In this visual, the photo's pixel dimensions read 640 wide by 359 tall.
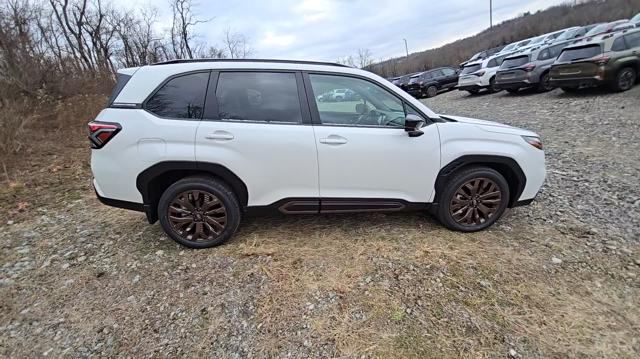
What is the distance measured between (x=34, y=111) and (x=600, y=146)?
13322 mm

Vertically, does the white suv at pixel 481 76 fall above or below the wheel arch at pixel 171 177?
above

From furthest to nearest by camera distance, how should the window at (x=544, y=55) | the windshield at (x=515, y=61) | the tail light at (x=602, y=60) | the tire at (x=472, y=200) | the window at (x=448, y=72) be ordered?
1. the window at (x=448, y=72)
2. the windshield at (x=515, y=61)
3. the window at (x=544, y=55)
4. the tail light at (x=602, y=60)
5. the tire at (x=472, y=200)

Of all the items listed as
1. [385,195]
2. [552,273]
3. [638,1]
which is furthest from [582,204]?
[638,1]

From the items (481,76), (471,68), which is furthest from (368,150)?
(471,68)

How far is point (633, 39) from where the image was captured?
9.39 m

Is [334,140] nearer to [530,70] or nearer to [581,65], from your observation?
[581,65]

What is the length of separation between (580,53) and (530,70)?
213 centimetres

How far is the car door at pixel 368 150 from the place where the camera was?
3.04 m

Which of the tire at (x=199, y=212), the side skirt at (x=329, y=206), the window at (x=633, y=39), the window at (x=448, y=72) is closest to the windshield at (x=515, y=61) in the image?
the window at (x=633, y=39)

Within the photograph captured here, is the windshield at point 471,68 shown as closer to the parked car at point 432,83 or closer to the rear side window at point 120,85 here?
the parked car at point 432,83

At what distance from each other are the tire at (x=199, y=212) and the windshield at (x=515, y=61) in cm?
1292

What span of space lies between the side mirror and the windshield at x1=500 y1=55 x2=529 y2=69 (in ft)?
38.5

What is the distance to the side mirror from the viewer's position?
9.65 feet

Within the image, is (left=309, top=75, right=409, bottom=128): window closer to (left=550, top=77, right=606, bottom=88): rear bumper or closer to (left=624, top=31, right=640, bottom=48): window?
(left=550, top=77, right=606, bottom=88): rear bumper
